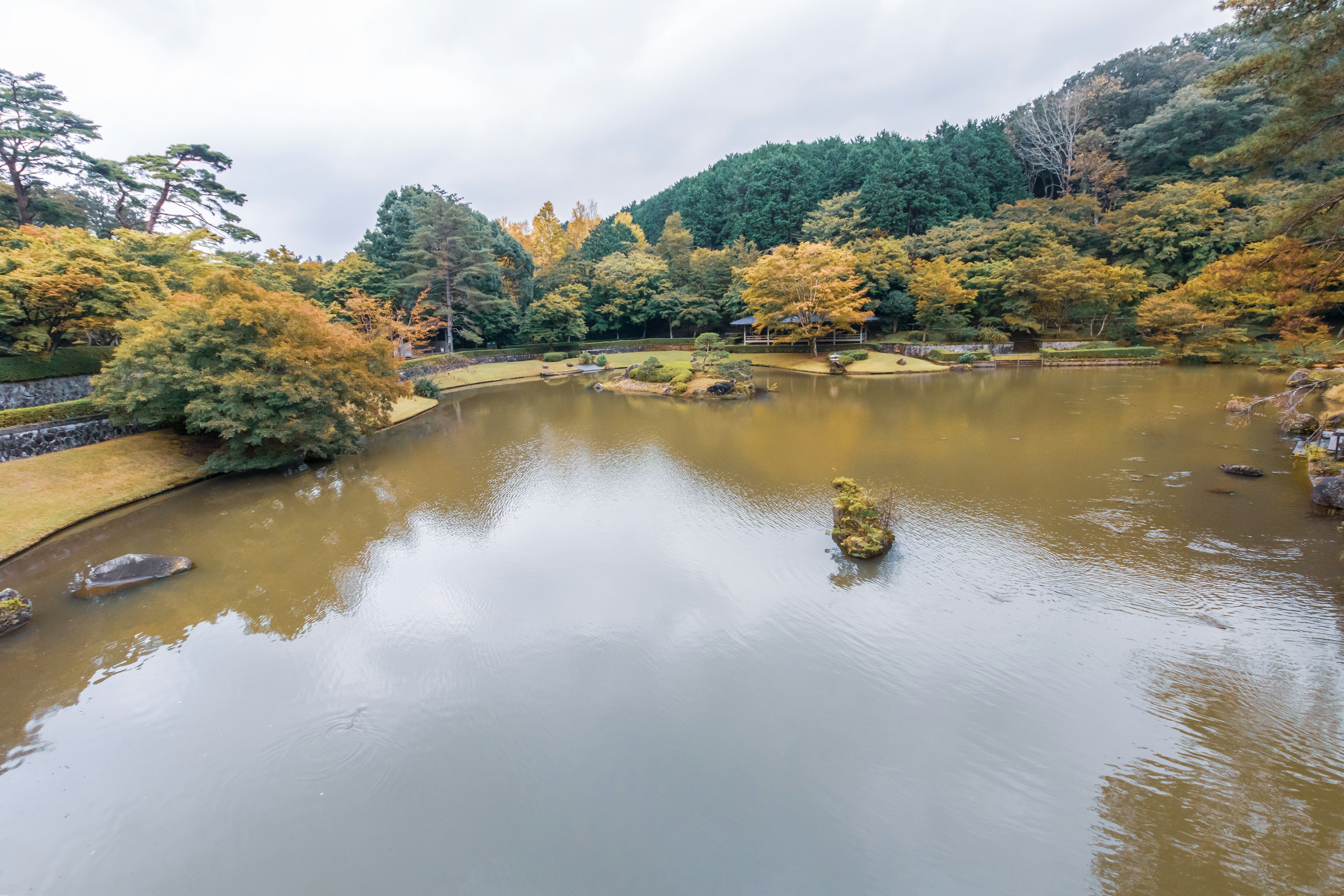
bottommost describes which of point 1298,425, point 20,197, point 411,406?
point 1298,425

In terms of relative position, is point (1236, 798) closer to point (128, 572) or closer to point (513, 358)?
point (128, 572)

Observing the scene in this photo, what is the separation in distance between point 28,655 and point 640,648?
276 inches

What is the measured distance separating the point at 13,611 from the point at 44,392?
9666 mm

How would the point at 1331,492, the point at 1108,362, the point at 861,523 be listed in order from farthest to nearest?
the point at 1108,362 → the point at 1331,492 → the point at 861,523

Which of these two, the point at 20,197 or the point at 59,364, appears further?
the point at 20,197

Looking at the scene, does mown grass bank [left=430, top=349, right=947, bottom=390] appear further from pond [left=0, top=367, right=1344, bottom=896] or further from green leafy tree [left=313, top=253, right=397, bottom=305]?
pond [left=0, top=367, right=1344, bottom=896]

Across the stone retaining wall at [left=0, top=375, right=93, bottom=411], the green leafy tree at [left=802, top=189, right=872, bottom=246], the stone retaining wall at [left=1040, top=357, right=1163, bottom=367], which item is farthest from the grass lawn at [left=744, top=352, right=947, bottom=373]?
the stone retaining wall at [left=0, top=375, right=93, bottom=411]

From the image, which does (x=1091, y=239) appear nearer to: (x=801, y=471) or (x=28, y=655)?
(x=801, y=471)

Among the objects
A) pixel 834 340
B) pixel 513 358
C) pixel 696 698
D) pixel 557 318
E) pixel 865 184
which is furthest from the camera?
pixel 865 184

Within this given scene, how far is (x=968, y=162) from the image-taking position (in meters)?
42.6

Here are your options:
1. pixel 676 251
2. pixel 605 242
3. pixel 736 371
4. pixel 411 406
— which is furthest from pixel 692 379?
pixel 605 242

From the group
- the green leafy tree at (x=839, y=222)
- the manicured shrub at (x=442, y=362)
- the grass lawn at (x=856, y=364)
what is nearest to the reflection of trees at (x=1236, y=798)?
the grass lawn at (x=856, y=364)

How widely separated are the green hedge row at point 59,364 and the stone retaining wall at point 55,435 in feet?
5.07

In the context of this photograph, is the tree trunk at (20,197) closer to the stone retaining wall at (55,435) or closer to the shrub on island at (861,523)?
the stone retaining wall at (55,435)
